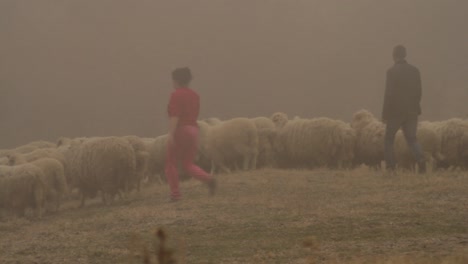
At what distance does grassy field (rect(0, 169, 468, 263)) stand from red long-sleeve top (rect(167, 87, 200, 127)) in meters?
1.45

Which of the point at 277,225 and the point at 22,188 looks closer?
the point at 277,225

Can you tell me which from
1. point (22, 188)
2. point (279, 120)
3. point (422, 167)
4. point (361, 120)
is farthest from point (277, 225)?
point (279, 120)

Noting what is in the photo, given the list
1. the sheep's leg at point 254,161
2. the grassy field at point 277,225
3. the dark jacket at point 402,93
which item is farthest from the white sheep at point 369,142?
the dark jacket at point 402,93

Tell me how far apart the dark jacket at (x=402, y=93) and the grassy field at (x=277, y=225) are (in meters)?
1.28

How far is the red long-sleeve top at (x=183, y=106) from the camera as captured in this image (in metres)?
13.1

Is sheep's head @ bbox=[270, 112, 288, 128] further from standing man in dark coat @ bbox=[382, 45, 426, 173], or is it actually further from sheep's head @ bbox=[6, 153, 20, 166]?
sheep's head @ bbox=[6, 153, 20, 166]

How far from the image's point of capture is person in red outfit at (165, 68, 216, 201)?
42.4 ft

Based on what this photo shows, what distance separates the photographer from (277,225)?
9.41 meters

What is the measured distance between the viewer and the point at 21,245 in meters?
9.98

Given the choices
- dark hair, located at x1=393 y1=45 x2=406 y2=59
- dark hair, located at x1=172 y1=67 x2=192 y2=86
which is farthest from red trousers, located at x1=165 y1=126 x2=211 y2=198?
dark hair, located at x1=393 y1=45 x2=406 y2=59

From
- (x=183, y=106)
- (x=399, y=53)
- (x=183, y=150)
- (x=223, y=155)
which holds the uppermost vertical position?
(x=399, y=53)

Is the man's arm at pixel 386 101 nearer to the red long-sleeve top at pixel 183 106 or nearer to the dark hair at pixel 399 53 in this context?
the dark hair at pixel 399 53

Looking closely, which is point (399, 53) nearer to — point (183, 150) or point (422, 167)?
point (422, 167)

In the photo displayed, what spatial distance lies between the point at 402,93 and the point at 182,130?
175 inches
